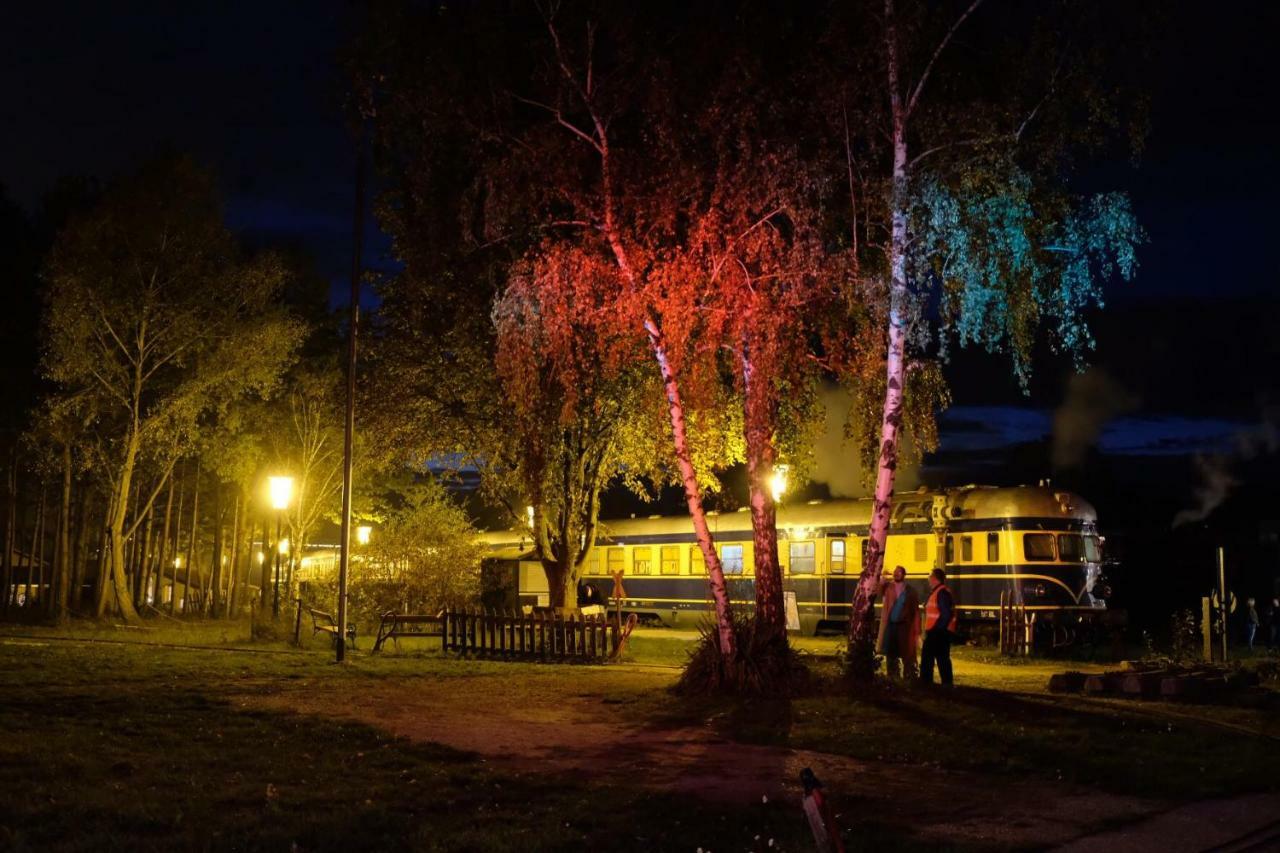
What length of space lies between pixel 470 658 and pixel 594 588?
16828 mm

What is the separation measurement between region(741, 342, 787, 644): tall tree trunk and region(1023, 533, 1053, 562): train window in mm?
12428

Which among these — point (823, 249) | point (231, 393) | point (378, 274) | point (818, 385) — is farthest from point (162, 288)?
point (823, 249)

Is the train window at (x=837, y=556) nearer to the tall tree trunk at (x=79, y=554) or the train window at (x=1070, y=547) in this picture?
the train window at (x=1070, y=547)

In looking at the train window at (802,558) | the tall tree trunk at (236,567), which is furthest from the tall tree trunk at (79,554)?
the train window at (802,558)

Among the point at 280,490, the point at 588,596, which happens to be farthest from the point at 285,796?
the point at 588,596

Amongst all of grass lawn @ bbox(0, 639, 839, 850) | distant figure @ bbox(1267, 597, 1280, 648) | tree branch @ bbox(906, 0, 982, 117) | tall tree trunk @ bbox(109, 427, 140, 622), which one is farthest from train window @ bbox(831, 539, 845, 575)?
tall tree trunk @ bbox(109, 427, 140, 622)

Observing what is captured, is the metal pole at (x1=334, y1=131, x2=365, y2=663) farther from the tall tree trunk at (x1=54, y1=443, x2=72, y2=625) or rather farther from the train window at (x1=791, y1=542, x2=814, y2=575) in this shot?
the tall tree trunk at (x1=54, y1=443, x2=72, y2=625)

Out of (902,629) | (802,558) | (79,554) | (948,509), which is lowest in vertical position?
(902,629)

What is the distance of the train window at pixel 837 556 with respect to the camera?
30.3 meters

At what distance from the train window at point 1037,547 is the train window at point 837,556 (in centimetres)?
495

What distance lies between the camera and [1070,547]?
2716 cm

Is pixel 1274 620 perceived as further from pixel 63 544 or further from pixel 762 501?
pixel 63 544

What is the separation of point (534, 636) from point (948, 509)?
34.3ft

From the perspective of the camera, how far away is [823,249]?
14.8 m
